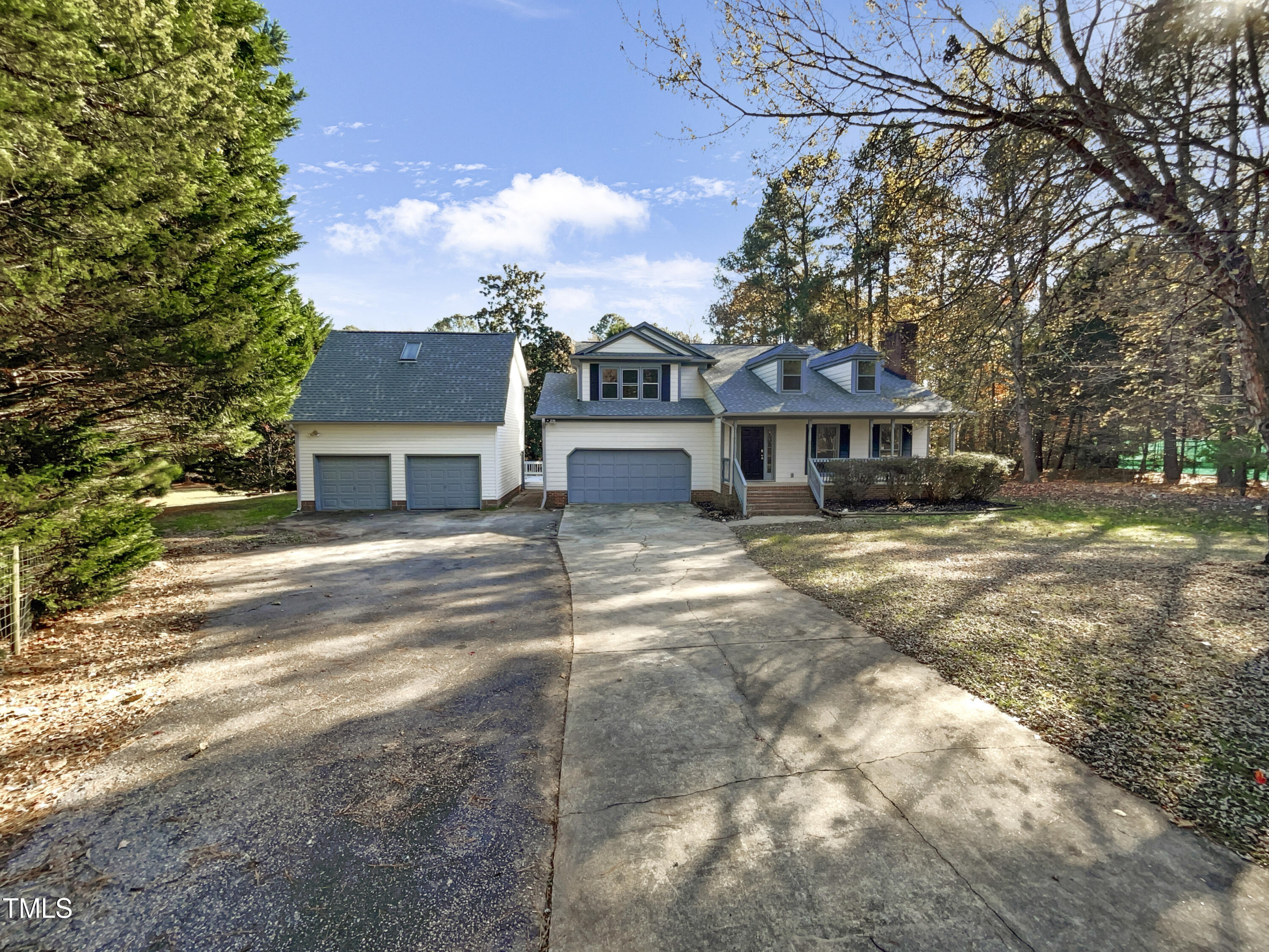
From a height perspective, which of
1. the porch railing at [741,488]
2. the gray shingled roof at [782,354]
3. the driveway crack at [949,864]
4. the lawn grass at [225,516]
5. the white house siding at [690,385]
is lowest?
the driveway crack at [949,864]

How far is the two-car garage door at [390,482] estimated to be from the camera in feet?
55.2

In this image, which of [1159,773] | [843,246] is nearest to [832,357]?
[843,246]

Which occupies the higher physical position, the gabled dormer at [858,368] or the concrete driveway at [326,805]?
the gabled dormer at [858,368]

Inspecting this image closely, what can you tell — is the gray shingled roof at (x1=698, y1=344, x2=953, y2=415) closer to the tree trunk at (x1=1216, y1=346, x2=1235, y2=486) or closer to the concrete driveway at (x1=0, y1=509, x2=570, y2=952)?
the tree trunk at (x1=1216, y1=346, x2=1235, y2=486)

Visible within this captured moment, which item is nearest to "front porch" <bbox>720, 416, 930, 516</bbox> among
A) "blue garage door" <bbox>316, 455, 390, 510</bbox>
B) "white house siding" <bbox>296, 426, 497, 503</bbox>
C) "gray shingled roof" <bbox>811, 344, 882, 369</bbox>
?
"gray shingled roof" <bbox>811, 344, 882, 369</bbox>

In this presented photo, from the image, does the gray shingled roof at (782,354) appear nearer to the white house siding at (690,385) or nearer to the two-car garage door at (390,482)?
the white house siding at (690,385)

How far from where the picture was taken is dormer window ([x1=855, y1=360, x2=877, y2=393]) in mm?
18297

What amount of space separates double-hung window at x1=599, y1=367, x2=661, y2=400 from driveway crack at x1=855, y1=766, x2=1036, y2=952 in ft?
51.7

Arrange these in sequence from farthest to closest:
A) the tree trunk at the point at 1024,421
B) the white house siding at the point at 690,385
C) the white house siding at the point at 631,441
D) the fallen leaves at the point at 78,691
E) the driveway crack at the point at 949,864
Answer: the tree trunk at the point at 1024,421, the white house siding at the point at 690,385, the white house siding at the point at 631,441, the fallen leaves at the point at 78,691, the driveway crack at the point at 949,864

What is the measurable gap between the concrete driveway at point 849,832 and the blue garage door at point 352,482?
1448 centimetres

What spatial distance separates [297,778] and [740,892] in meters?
2.87

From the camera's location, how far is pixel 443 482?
1733 cm

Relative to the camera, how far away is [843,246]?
21609 millimetres

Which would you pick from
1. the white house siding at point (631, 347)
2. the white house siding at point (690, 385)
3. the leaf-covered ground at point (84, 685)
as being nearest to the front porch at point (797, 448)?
the white house siding at point (690, 385)
